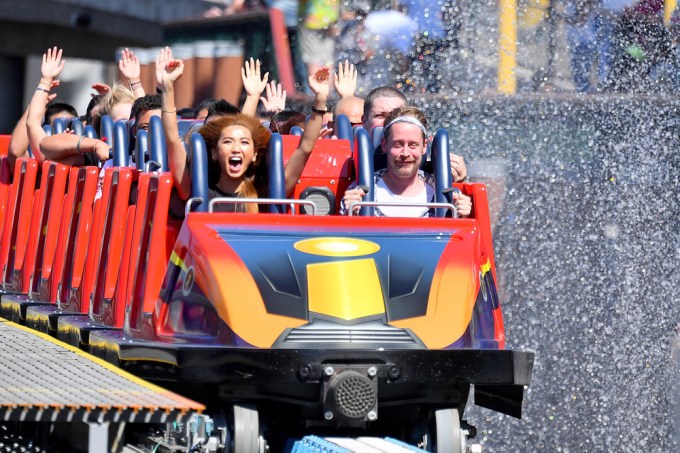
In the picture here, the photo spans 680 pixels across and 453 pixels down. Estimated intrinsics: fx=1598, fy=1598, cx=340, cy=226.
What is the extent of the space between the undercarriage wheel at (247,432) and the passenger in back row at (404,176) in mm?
1337

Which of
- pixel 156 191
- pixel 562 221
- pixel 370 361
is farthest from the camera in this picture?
pixel 562 221

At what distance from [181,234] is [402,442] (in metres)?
1.25

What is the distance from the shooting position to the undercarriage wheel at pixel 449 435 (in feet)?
20.9

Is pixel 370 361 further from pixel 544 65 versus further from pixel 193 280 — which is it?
pixel 544 65

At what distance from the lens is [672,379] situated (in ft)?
34.1

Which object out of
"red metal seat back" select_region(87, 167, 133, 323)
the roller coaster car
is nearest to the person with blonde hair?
"red metal seat back" select_region(87, 167, 133, 323)

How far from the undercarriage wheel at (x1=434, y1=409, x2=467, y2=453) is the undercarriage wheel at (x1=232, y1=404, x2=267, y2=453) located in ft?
2.32

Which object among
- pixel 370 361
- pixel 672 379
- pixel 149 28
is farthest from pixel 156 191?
pixel 149 28

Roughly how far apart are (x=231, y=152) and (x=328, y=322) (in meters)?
1.19

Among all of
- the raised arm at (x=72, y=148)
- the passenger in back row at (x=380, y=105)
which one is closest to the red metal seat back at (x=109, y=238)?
the raised arm at (x=72, y=148)

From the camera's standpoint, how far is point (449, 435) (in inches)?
252

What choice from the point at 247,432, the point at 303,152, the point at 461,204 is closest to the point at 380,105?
the point at 303,152

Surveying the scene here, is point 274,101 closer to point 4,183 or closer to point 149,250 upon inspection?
point 4,183

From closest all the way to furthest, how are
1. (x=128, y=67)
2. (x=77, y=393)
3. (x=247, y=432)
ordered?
(x=77, y=393), (x=247, y=432), (x=128, y=67)
